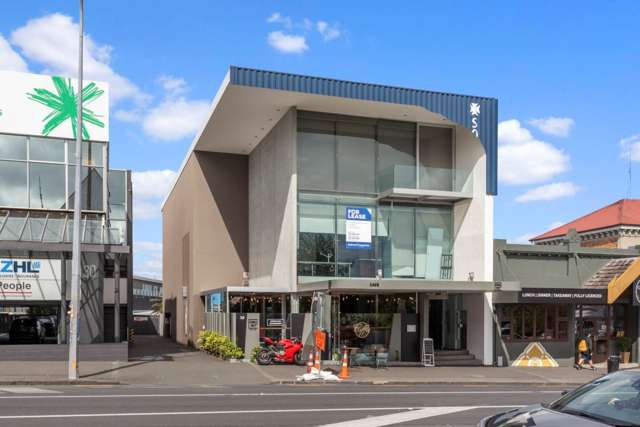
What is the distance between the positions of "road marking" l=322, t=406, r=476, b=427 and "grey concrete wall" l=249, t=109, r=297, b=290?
1230 centimetres

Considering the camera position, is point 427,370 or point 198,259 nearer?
point 427,370

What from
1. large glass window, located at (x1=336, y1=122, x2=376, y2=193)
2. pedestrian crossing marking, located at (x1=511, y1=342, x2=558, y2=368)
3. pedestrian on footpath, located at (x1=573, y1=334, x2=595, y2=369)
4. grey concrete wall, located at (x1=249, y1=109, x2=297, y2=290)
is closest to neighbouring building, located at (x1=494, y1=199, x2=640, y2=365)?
pedestrian crossing marking, located at (x1=511, y1=342, x2=558, y2=368)

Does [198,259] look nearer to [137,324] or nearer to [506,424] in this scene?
[137,324]

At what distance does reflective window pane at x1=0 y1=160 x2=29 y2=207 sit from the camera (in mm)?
24422

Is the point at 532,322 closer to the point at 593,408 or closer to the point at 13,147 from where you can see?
the point at 13,147

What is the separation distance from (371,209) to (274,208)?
4.42 m

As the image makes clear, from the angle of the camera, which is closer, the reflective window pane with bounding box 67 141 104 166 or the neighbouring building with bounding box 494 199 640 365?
the reflective window pane with bounding box 67 141 104 166

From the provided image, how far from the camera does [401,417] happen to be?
1205 cm

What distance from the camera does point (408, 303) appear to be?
25734mm

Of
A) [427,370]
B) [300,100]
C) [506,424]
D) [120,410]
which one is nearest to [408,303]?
[427,370]

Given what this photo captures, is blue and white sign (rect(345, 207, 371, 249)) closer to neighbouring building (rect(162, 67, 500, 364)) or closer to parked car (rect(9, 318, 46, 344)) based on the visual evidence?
neighbouring building (rect(162, 67, 500, 364))

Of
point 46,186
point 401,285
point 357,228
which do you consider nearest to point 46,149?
point 46,186

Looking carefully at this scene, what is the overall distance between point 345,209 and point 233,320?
6247 mm

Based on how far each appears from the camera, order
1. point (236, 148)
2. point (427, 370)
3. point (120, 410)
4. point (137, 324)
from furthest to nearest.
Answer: point (137, 324), point (236, 148), point (427, 370), point (120, 410)
